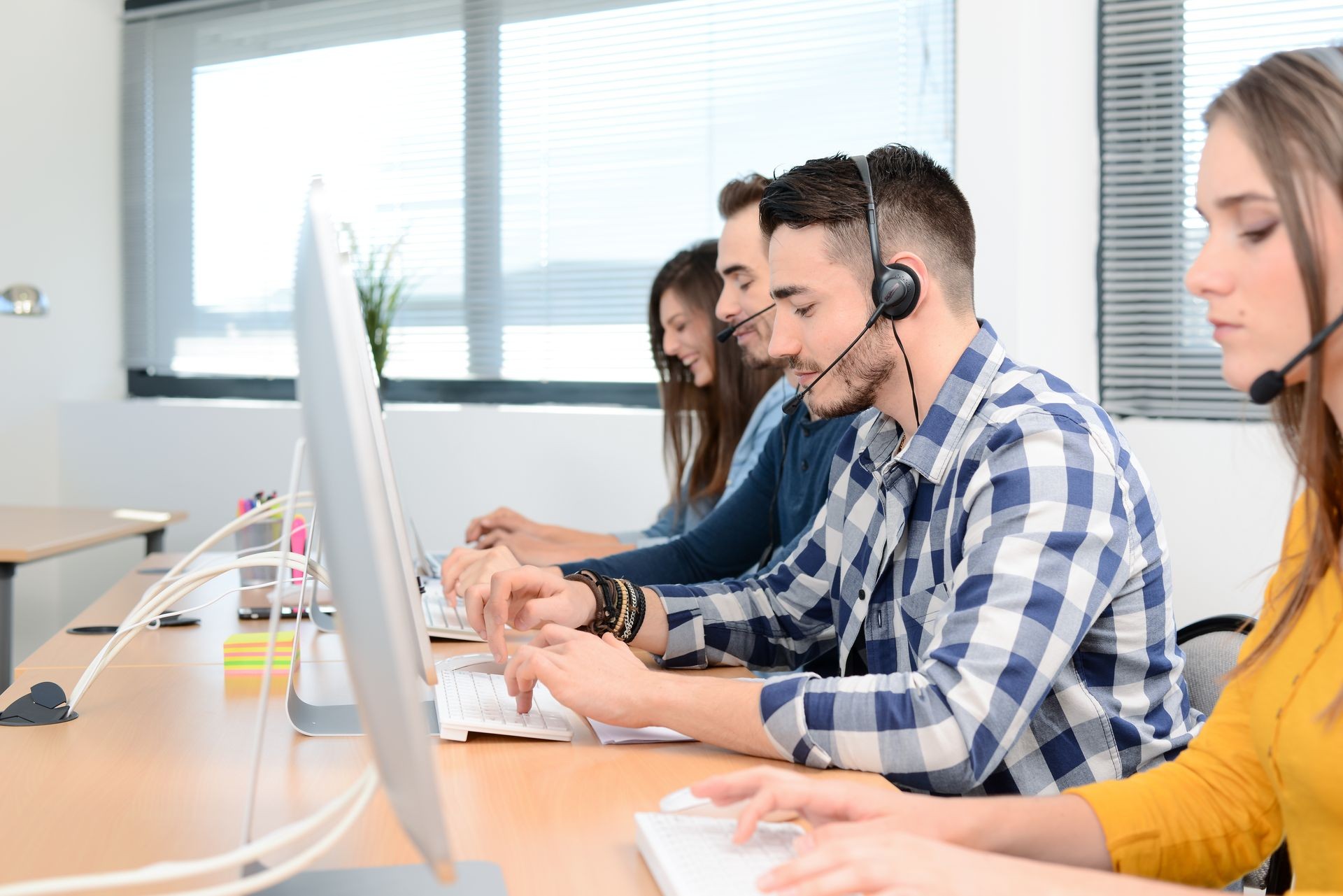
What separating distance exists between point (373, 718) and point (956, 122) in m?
2.48

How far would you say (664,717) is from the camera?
1.06m

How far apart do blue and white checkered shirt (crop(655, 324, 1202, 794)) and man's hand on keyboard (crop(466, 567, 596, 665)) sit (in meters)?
0.12

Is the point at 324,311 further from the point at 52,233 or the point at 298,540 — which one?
the point at 52,233

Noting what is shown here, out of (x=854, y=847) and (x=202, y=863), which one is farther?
(x=854, y=847)

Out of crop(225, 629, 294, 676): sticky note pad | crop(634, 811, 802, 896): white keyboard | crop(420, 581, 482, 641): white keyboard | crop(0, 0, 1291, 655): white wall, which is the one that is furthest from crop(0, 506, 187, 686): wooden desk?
crop(634, 811, 802, 896): white keyboard

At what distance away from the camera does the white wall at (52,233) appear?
11.9 ft

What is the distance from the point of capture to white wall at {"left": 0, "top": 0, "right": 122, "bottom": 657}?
3617mm

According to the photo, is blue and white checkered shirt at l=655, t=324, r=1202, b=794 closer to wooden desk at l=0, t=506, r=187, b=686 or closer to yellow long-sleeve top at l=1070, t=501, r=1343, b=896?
yellow long-sleeve top at l=1070, t=501, r=1343, b=896

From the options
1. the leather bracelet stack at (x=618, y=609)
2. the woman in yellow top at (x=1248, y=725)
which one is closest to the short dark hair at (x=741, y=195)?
the leather bracelet stack at (x=618, y=609)

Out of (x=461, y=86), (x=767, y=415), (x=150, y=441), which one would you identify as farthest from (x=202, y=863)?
(x=150, y=441)

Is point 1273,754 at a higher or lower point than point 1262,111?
lower

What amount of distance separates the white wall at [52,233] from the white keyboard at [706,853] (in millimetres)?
3563

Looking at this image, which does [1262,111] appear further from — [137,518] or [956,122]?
[137,518]

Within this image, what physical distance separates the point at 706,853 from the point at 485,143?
123 inches
